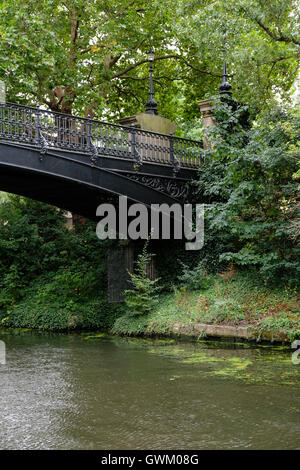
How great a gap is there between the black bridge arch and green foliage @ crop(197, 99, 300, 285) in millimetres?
1370

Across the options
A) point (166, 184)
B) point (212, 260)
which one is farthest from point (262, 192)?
point (166, 184)

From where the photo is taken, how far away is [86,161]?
1289 centimetres

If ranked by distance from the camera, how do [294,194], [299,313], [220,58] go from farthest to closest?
[220,58]
[294,194]
[299,313]

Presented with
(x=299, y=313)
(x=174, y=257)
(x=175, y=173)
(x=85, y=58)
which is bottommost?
(x=299, y=313)

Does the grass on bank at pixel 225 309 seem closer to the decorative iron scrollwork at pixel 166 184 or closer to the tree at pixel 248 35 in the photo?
the decorative iron scrollwork at pixel 166 184

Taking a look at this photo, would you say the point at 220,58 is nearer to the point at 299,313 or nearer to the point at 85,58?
the point at 85,58

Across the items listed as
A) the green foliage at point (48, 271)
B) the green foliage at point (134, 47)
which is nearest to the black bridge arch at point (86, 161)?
the green foliage at point (48, 271)

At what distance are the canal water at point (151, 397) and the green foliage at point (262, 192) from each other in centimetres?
251

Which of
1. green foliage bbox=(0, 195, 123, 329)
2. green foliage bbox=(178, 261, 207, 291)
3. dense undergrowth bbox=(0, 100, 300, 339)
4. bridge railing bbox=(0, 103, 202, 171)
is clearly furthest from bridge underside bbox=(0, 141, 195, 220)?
green foliage bbox=(0, 195, 123, 329)

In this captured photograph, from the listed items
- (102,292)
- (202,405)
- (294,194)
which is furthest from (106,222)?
(202,405)

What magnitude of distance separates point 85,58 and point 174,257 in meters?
8.91

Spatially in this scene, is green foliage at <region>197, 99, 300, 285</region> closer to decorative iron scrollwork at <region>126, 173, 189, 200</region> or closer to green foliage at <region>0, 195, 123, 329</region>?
decorative iron scrollwork at <region>126, 173, 189, 200</region>

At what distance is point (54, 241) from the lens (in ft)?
62.4

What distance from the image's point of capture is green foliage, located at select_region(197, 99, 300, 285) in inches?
483
